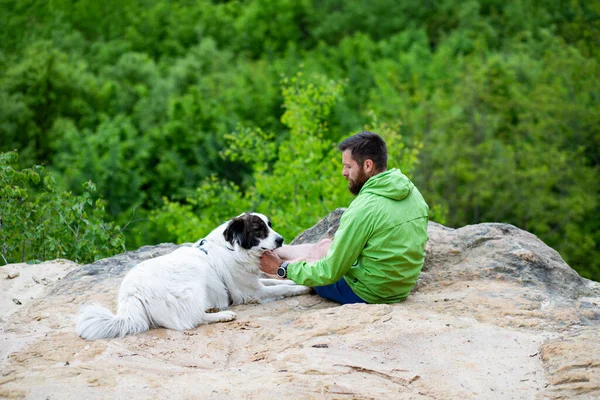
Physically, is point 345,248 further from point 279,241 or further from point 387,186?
point 279,241

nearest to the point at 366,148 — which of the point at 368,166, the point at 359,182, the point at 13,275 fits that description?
the point at 368,166

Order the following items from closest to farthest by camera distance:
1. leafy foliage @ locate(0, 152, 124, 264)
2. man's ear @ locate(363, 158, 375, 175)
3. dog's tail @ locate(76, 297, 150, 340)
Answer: dog's tail @ locate(76, 297, 150, 340), man's ear @ locate(363, 158, 375, 175), leafy foliage @ locate(0, 152, 124, 264)

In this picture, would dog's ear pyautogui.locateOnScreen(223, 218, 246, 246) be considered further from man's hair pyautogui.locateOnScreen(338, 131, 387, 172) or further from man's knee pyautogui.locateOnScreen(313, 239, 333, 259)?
man's hair pyautogui.locateOnScreen(338, 131, 387, 172)

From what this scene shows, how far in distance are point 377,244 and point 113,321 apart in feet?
7.68

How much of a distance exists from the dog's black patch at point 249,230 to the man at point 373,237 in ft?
1.75

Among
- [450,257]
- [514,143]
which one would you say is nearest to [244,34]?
[514,143]

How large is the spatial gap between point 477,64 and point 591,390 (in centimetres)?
3226

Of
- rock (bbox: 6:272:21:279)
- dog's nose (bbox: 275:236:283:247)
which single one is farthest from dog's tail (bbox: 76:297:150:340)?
rock (bbox: 6:272:21:279)

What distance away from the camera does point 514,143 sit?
3359cm

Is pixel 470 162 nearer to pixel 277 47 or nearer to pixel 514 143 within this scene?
pixel 514 143

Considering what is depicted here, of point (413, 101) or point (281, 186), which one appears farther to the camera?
point (413, 101)

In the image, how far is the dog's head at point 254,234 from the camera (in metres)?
7.47

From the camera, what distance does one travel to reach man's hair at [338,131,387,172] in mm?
6770

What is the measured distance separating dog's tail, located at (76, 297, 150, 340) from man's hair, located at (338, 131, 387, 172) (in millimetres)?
2273
